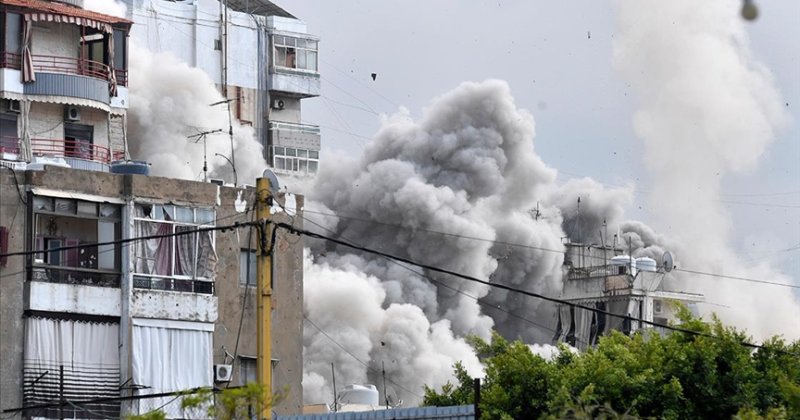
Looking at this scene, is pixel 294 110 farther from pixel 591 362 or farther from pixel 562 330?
pixel 591 362

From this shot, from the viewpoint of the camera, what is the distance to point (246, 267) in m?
45.6

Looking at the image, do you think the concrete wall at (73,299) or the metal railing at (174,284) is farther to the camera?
the metal railing at (174,284)

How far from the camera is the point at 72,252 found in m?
42.9

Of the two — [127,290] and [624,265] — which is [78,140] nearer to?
[127,290]

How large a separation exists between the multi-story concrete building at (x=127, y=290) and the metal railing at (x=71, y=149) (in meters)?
4.57

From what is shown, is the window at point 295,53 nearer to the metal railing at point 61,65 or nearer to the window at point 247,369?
the metal railing at point 61,65

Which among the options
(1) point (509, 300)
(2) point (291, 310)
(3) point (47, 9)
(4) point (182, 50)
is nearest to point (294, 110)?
(4) point (182, 50)

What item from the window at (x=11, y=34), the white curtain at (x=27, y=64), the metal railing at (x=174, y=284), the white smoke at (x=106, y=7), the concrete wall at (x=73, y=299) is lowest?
the concrete wall at (x=73, y=299)

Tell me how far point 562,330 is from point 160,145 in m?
24.9

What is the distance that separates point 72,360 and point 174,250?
365 centimetres

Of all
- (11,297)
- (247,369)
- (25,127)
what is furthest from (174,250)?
(25,127)

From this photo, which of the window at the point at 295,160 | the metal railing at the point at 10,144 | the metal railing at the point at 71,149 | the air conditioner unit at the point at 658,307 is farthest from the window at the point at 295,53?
the metal railing at the point at 10,144

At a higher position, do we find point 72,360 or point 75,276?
point 75,276

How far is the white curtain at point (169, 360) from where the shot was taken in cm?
4294
